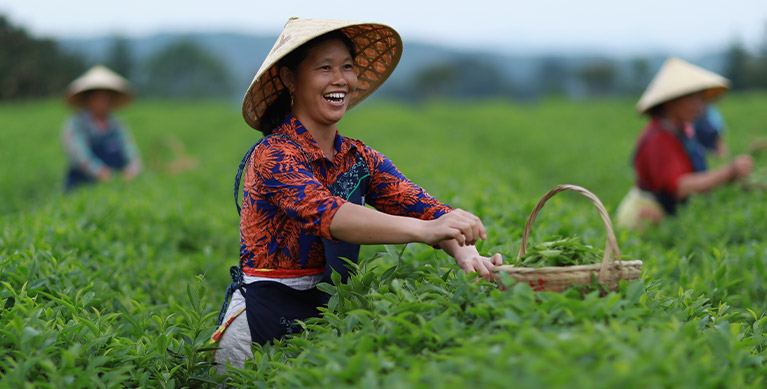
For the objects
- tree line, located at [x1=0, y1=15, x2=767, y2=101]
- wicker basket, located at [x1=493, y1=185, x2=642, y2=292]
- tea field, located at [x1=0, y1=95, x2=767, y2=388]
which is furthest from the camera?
tree line, located at [x1=0, y1=15, x2=767, y2=101]

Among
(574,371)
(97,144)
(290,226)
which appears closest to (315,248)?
(290,226)

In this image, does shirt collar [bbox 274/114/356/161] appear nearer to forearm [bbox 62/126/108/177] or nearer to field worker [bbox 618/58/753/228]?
field worker [bbox 618/58/753/228]

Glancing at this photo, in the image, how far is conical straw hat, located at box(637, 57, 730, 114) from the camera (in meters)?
6.13

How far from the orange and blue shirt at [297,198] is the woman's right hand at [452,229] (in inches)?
12.8

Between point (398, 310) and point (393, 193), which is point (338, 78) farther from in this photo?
point (398, 310)

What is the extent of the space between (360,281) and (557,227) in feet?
7.01

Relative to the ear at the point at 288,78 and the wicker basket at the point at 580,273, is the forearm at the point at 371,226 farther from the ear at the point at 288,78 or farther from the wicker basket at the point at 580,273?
the ear at the point at 288,78

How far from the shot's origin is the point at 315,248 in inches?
114

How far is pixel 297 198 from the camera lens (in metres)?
2.51

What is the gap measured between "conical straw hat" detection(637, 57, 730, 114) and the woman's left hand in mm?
4119

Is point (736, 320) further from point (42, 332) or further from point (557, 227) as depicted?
point (42, 332)

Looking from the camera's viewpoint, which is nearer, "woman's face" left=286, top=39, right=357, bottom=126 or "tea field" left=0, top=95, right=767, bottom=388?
"tea field" left=0, top=95, right=767, bottom=388

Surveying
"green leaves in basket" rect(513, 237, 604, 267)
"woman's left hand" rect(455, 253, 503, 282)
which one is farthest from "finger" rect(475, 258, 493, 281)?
"green leaves in basket" rect(513, 237, 604, 267)

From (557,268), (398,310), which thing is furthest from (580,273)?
(398,310)
